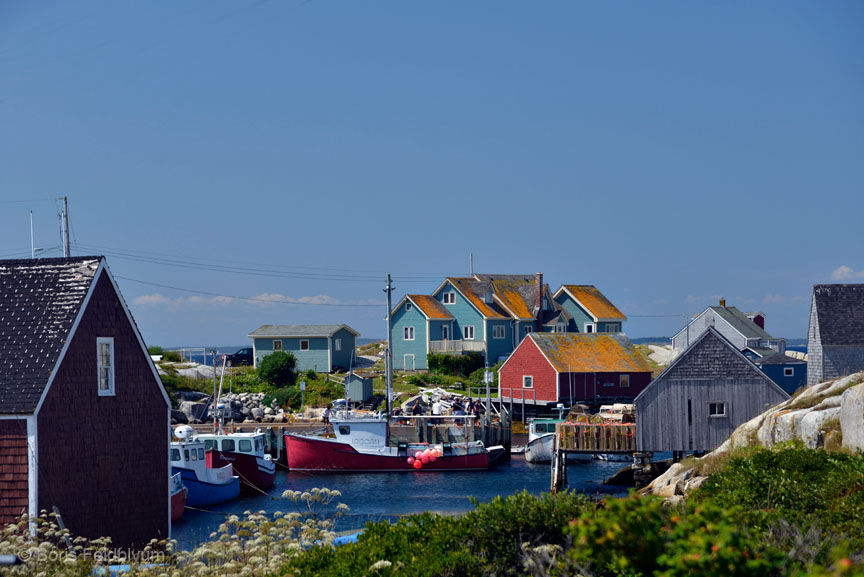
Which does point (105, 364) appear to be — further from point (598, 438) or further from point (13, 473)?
point (598, 438)

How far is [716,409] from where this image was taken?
39688mm

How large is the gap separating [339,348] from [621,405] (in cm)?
2796

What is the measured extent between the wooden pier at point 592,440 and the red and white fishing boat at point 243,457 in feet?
50.7

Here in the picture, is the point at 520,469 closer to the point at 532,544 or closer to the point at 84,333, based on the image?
the point at 84,333

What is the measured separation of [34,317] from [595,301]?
75474mm

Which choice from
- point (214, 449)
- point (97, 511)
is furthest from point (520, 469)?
point (97, 511)

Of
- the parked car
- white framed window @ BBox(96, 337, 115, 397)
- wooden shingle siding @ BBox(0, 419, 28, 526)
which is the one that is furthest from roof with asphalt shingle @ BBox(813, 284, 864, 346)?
the parked car

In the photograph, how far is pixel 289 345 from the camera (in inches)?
3100

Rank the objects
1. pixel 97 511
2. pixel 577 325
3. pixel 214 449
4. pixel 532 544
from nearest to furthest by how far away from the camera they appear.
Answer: pixel 532 544
pixel 97 511
pixel 214 449
pixel 577 325

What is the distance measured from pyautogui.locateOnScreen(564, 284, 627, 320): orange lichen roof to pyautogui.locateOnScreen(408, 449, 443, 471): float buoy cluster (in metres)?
38.7

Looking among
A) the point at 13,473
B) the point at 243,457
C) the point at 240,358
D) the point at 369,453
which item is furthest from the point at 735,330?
the point at 13,473

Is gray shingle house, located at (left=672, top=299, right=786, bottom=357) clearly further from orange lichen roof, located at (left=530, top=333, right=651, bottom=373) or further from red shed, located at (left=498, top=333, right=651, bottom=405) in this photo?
red shed, located at (left=498, top=333, right=651, bottom=405)

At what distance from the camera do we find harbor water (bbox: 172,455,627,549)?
4009 cm

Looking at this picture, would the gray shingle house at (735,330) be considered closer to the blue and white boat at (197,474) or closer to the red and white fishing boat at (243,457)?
the red and white fishing boat at (243,457)
